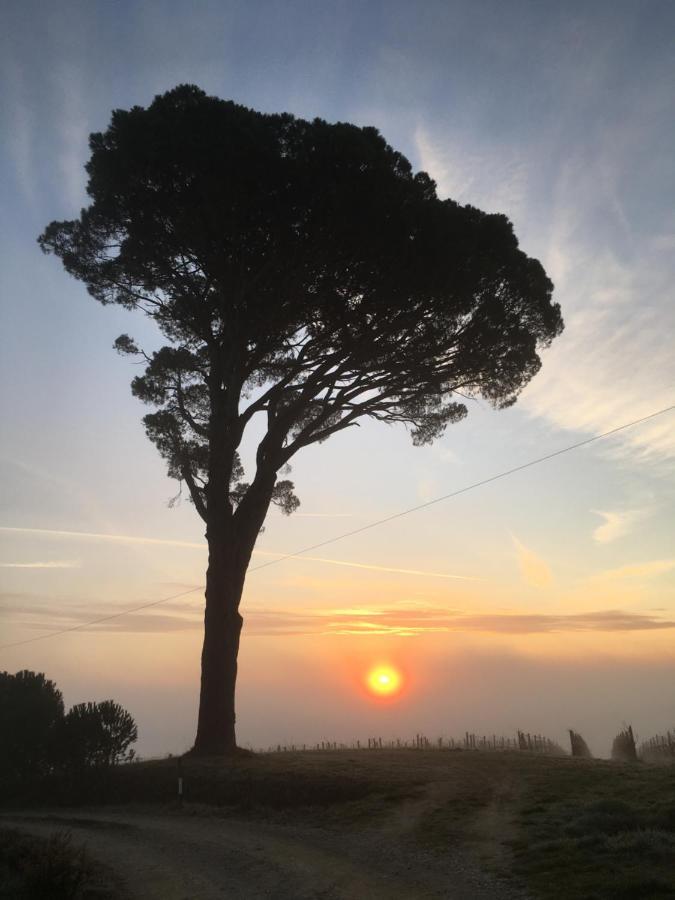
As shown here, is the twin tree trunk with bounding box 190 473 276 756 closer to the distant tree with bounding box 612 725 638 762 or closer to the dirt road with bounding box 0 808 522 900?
the dirt road with bounding box 0 808 522 900

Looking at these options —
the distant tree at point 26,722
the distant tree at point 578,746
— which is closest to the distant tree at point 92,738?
the distant tree at point 26,722

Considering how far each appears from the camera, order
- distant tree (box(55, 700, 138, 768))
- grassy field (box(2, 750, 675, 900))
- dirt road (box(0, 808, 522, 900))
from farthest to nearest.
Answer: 1. distant tree (box(55, 700, 138, 768))
2. dirt road (box(0, 808, 522, 900))
3. grassy field (box(2, 750, 675, 900))

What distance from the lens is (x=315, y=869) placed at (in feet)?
31.3

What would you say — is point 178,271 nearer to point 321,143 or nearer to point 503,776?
point 321,143

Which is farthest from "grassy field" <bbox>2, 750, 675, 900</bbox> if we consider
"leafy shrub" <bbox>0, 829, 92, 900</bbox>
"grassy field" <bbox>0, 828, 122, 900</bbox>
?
"leafy shrub" <bbox>0, 829, 92, 900</bbox>

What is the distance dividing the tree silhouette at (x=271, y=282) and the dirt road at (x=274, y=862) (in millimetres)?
6332

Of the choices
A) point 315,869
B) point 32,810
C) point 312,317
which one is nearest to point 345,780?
point 315,869

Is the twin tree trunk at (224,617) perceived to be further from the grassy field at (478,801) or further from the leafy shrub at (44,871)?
the leafy shrub at (44,871)

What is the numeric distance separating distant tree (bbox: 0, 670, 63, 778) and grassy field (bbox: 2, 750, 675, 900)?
103 cm

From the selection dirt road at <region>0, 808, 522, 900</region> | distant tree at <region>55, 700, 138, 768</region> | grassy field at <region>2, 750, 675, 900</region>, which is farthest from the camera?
distant tree at <region>55, 700, 138, 768</region>

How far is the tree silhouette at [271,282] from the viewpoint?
1877 cm

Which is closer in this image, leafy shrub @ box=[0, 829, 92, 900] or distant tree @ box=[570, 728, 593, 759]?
leafy shrub @ box=[0, 829, 92, 900]

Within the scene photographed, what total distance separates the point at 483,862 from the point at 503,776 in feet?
18.3

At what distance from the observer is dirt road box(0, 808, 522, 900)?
8500 millimetres
